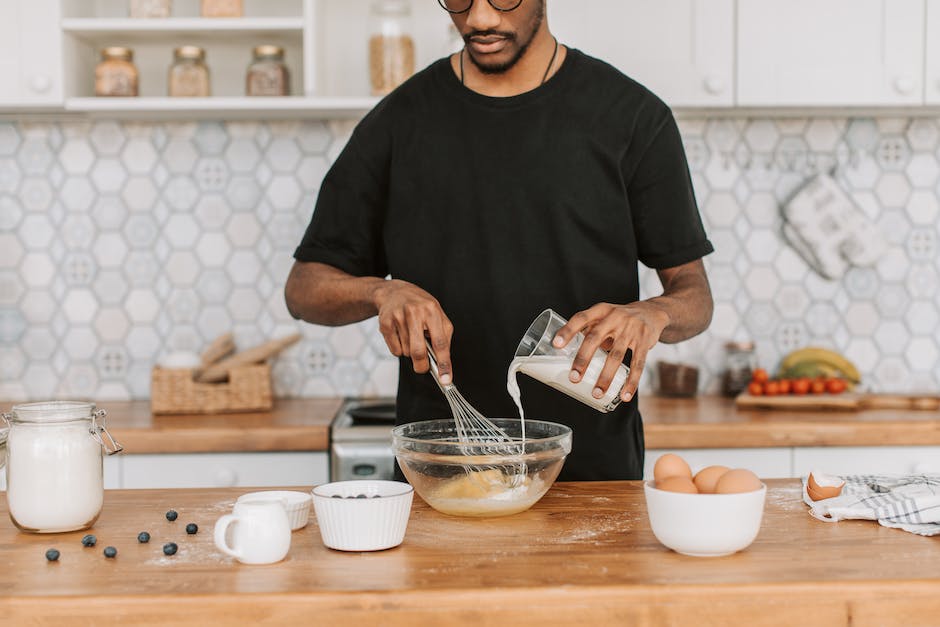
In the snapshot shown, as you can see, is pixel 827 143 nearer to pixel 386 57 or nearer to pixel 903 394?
pixel 903 394

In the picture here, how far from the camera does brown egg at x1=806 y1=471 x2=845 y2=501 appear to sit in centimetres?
136

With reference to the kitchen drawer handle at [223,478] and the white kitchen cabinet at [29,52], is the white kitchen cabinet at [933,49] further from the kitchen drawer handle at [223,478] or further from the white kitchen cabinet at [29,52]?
the white kitchen cabinet at [29,52]

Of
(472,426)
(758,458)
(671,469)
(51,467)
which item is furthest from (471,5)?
(758,458)

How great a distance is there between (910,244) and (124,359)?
2493 mm

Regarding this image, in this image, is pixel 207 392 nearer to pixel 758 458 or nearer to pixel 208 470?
pixel 208 470

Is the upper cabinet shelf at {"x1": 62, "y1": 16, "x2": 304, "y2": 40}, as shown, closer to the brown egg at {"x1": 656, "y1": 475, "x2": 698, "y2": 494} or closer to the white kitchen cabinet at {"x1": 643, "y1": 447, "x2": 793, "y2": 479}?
the white kitchen cabinet at {"x1": 643, "y1": 447, "x2": 793, "y2": 479}

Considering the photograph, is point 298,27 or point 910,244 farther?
point 910,244

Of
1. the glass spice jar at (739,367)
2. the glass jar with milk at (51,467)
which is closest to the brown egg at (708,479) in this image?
the glass jar with milk at (51,467)

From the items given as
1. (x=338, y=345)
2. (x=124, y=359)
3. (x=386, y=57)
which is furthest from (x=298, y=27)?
(x=124, y=359)

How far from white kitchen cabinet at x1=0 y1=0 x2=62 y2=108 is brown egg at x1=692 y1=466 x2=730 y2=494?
7.11ft

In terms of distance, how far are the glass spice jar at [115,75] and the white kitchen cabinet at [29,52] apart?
113 millimetres

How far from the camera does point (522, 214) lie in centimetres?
177

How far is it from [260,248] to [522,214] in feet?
4.80

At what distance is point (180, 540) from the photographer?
4.07ft
